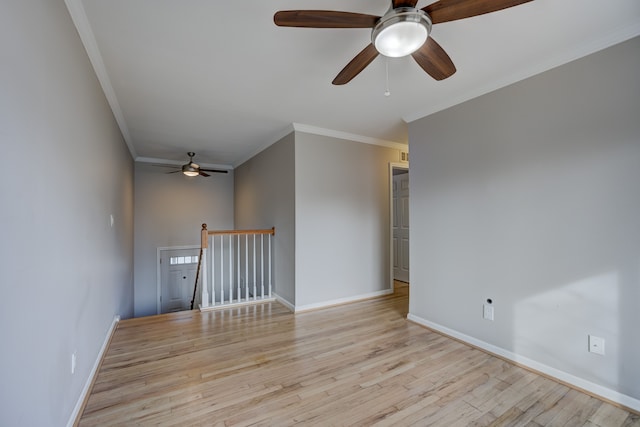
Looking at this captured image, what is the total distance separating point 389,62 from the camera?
228 centimetres

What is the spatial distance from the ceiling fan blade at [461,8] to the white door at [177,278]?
6204 millimetres

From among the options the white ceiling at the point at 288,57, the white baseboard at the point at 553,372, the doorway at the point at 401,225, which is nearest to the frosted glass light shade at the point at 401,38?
the white ceiling at the point at 288,57

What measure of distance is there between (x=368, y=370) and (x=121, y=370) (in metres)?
2.05

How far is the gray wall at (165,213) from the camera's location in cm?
574

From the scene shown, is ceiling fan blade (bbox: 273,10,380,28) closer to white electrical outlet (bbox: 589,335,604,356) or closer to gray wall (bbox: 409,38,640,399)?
gray wall (bbox: 409,38,640,399)

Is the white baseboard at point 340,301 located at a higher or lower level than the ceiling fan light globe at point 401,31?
lower

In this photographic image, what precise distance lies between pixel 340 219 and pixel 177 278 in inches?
169

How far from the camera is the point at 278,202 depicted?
4.27 metres

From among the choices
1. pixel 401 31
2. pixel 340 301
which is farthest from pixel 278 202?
pixel 401 31

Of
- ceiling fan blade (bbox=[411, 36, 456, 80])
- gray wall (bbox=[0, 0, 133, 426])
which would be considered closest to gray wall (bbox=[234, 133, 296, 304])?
gray wall (bbox=[0, 0, 133, 426])

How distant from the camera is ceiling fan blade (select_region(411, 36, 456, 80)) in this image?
5.39 feet

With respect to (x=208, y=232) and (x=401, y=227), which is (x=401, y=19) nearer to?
(x=208, y=232)

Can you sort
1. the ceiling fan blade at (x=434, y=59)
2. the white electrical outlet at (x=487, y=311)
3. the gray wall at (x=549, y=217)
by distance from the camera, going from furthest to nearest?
the white electrical outlet at (x=487, y=311)
the gray wall at (x=549, y=217)
the ceiling fan blade at (x=434, y=59)

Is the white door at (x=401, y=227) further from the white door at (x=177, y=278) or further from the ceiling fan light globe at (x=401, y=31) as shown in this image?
the white door at (x=177, y=278)
